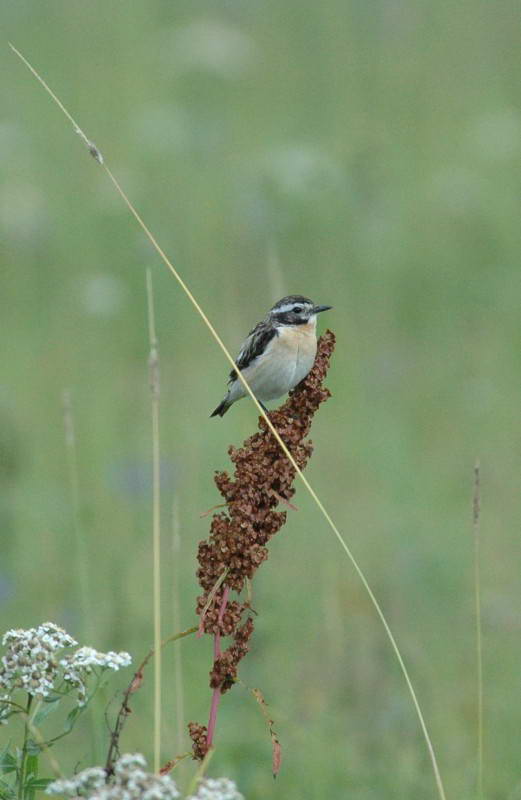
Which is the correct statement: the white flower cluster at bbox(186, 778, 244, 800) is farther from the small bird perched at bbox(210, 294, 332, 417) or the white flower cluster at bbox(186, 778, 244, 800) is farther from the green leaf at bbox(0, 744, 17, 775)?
the small bird perched at bbox(210, 294, 332, 417)

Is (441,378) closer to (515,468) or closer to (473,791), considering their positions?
(515,468)

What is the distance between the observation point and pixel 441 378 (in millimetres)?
11203

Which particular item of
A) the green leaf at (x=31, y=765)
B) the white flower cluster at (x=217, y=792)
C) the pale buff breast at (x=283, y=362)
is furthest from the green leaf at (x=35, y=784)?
the pale buff breast at (x=283, y=362)

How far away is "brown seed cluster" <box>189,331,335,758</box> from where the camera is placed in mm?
3152

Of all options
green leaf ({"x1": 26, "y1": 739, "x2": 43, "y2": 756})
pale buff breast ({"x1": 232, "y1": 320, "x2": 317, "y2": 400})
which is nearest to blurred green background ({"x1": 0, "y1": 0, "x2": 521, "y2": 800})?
pale buff breast ({"x1": 232, "y1": 320, "x2": 317, "y2": 400})

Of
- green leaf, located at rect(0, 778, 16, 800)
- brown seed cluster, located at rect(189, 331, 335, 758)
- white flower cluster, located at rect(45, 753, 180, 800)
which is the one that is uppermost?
brown seed cluster, located at rect(189, 331, 335, 758)

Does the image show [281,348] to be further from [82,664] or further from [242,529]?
[82,664]

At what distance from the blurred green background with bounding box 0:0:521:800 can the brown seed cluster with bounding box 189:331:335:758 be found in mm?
989

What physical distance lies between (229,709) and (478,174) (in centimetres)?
768

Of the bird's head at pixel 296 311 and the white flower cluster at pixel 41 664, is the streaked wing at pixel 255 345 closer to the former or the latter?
the bird's head at pixel 296 311

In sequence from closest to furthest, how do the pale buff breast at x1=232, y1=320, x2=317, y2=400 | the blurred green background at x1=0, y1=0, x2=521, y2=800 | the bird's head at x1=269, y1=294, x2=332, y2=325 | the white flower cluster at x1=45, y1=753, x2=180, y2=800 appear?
the white flower cluster at x1=45, y1=753, x2=180, y2=800, the pale buff breast at x1=232, y1=320, x2=317, y2=400, the bird's head at x1=269, y1=294, x2=332, y2=325, the blurred green background at x1=0, y1=0, x2=521, y2=800

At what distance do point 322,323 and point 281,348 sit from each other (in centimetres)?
441

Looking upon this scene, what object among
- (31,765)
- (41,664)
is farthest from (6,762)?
(41,664)

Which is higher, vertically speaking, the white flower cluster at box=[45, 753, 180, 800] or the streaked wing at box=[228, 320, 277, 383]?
the streaked wing at box=[228, 320, 277, 383]
